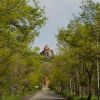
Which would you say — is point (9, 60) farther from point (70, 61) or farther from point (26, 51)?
point (70, 61)

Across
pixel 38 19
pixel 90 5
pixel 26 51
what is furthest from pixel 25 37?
pixel 26 51

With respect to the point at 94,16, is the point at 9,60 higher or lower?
lower

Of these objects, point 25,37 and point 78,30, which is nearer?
point 25,37

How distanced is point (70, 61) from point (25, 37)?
26.6 m

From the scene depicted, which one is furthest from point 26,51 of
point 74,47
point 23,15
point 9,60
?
point 23,15

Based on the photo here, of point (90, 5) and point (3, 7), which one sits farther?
point (90, 5)

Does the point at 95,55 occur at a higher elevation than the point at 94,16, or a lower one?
lower

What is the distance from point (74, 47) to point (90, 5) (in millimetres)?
10264

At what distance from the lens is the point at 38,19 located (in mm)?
24953

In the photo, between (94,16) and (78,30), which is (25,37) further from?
(78,30)

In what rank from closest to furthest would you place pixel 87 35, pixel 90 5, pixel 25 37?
pixel 25 37, pixel 90 5, pixel 87 35

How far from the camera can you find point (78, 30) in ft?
132

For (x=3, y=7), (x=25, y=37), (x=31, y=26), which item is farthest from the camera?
(x=25, y=37)

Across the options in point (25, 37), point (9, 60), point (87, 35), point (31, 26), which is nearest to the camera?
point (31, 26)
